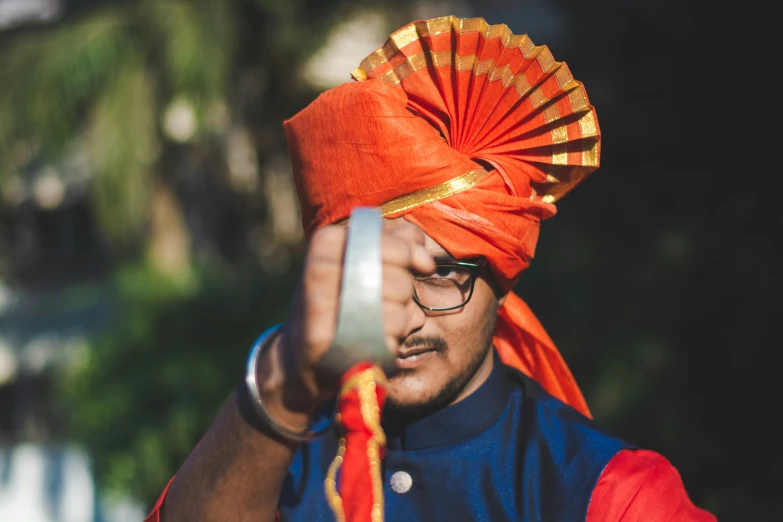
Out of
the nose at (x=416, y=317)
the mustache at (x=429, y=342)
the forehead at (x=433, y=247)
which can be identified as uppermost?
the forehead at (x=433, y=247)

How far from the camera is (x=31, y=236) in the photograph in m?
14.5

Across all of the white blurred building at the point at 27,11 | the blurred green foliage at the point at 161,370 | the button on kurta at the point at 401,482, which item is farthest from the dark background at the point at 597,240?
the button on kurta at the point at 401,482

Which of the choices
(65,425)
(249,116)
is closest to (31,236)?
(249,116)

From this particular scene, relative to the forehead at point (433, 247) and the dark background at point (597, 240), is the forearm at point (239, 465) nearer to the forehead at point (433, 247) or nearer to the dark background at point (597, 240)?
the forehead at point (433, 247)

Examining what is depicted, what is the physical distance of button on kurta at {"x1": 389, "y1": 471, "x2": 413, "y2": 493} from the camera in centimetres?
197

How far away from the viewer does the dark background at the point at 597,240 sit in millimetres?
4844

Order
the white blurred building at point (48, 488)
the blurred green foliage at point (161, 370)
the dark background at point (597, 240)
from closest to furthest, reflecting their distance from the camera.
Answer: the dark background at point (597, 240) < the blurred green foliage at point (161, 370) < the white blurred building at point (48, 488)

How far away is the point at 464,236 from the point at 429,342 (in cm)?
26

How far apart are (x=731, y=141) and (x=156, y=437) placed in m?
4.49

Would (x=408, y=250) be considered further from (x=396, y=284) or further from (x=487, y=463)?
(x=487, y=463)

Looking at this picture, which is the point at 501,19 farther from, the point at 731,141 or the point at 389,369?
the point at 389,369

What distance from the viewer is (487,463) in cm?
196

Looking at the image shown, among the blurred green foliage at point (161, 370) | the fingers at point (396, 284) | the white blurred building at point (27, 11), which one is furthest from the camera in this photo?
the white blurred building at point (27, 11)

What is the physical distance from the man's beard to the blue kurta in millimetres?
62
